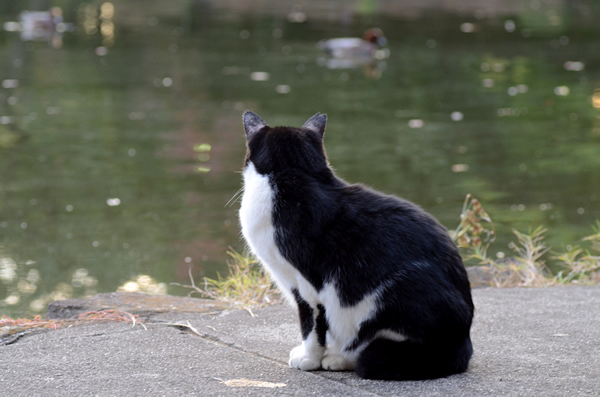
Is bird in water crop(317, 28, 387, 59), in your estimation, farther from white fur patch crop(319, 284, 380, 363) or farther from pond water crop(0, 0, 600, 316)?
white fur patch crop(319, 284, 380, 363)

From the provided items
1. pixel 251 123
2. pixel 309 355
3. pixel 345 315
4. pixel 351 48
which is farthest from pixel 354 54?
pixel 345 315

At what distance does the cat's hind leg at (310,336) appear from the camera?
2930 millimetres

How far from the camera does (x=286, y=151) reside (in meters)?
2.98

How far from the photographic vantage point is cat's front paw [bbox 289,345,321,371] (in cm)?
301

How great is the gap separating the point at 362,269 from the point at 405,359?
1.19ft

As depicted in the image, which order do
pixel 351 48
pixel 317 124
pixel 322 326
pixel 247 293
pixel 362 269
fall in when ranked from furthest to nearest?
pixel 351 48
pixel 247 293
pixel 317 124
pixel 322 326
pixel 362 269

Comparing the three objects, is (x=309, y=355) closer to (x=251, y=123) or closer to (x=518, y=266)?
(x=251, y=123)

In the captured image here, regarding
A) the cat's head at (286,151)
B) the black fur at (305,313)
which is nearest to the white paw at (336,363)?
the black fur at (305,313)

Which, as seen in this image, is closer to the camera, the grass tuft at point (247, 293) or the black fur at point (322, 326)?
the black fur at point (322, 326)

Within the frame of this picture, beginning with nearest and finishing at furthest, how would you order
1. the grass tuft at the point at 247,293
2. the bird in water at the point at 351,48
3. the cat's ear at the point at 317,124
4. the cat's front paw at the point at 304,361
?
1. the cat's front paw at the point at 304,361
2. the cat's ear at the point at 317,124
3. the grass tuft at the point at 247,293
4. the bird in water at the point at 351,48

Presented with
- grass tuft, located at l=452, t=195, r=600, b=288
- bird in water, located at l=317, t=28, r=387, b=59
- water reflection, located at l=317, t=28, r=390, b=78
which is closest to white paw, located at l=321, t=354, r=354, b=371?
grass tuft, located at l=452, t=195, r=600, b=288

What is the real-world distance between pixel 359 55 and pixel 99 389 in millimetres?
12847

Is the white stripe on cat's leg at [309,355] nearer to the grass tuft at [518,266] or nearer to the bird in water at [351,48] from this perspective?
the grass tuft at [518,266]

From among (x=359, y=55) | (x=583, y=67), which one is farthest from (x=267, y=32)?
(x=583, y=67)
